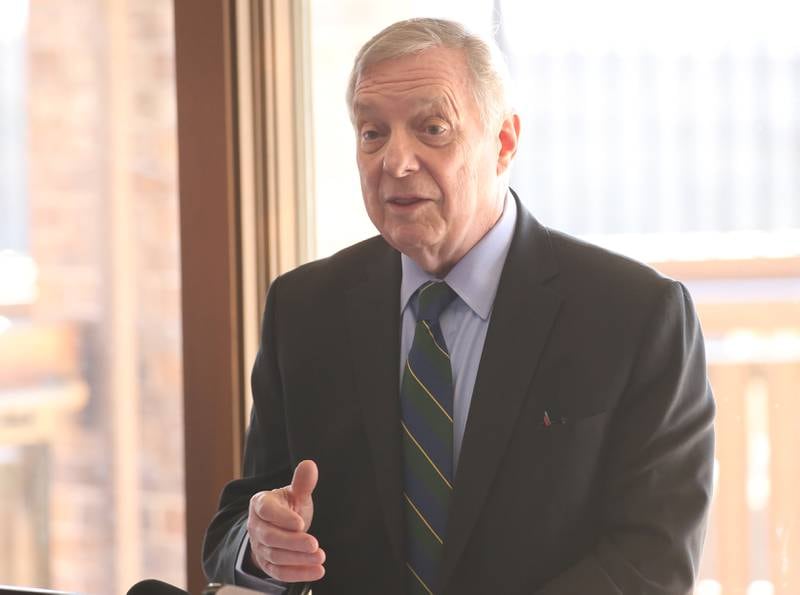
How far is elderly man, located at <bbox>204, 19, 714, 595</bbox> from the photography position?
154cm

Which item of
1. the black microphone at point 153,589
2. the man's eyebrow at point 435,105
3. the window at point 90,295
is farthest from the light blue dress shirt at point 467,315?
the window at point 90,295

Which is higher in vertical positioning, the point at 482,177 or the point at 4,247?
the point at 482,177

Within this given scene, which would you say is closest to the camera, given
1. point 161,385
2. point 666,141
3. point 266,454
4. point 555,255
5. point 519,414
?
point 519,414

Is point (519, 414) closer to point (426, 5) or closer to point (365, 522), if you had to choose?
point (365, 522)

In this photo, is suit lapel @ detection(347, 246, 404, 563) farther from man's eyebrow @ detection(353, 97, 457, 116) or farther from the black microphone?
the black microphone

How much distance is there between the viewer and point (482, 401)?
1585 millimetres

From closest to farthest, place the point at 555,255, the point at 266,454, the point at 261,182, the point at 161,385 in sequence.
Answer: the point at 555,255
the point at 266,454
the point at 261,182
the point at 161,385

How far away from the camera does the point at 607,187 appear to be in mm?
2402

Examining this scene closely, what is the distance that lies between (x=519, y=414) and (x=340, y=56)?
127 cm

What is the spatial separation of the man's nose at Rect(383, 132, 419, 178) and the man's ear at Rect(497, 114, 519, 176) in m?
0.18

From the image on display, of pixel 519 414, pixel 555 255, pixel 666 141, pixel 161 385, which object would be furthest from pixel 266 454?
pixel 666 141

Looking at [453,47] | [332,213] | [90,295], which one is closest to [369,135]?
[453,47]

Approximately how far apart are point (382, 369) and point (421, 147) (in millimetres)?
Answer: 377

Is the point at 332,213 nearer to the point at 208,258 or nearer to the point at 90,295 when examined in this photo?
the point at 208,258
